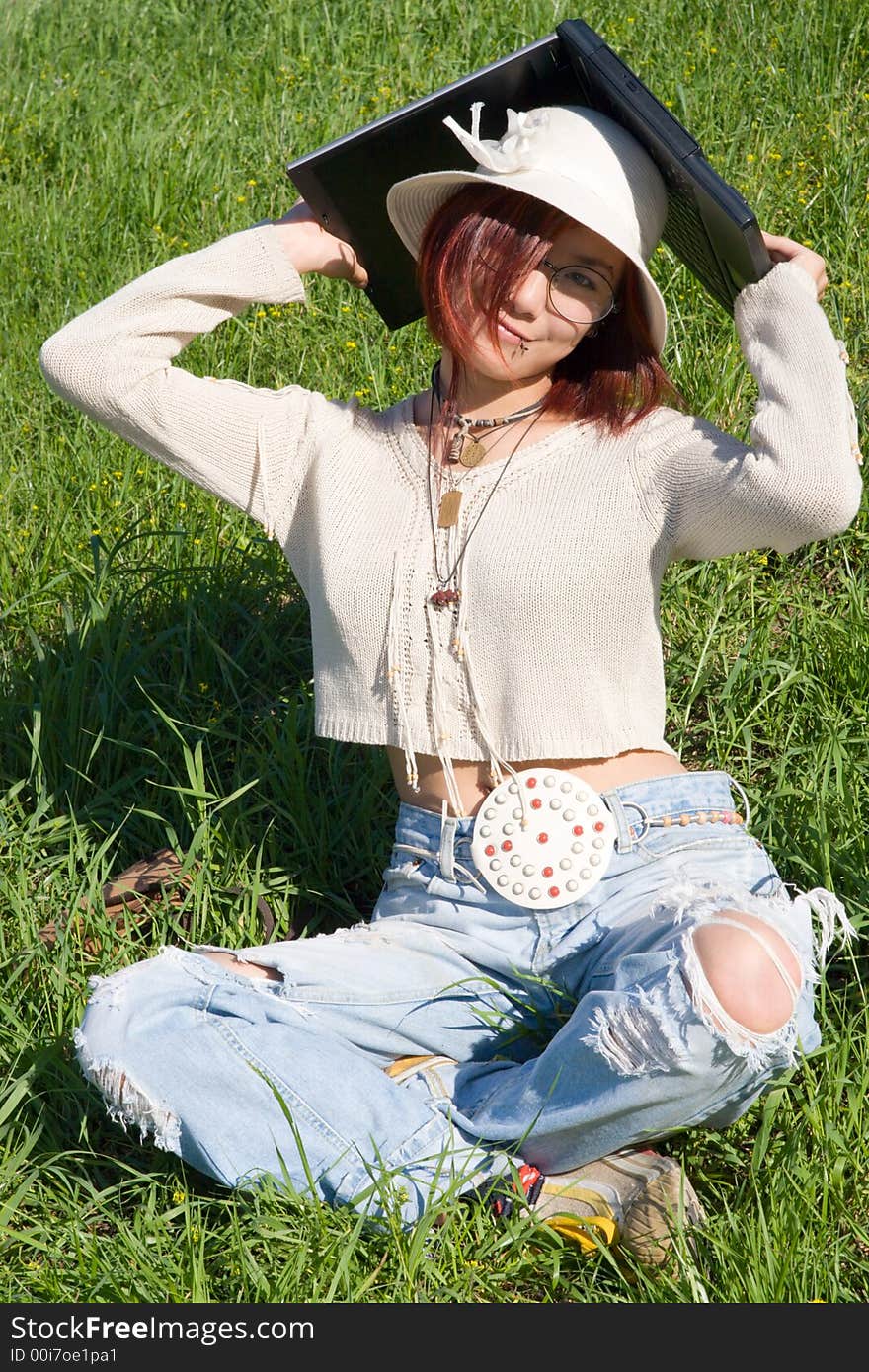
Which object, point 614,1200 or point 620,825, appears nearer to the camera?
point 614,1200

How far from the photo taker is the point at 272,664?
383 cm

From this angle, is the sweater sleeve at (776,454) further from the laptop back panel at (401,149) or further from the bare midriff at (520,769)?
the laptop back panel at (401,149)

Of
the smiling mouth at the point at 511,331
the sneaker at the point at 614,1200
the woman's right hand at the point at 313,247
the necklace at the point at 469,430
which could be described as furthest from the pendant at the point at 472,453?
the sneaker at the point at 614,1200

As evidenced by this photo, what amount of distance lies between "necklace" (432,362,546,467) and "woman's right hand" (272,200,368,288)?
42 centimetres

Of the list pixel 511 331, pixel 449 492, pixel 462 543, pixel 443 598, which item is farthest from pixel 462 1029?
pixel 511 331

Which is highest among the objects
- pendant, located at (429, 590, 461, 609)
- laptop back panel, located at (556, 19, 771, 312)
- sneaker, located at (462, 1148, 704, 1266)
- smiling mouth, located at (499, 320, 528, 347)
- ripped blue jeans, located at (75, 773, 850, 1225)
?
laptop back panel, located at (556, 19, 771, 312)

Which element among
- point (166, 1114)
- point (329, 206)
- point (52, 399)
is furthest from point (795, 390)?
point (52, 399)

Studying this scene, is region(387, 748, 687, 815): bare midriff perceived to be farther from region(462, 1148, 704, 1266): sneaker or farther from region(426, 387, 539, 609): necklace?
region(462, 1148, 704, 1266): sneaker

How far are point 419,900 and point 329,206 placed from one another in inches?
52.4

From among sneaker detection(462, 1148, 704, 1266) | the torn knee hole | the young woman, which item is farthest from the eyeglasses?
sneaker detection(462, 1148, 704, 1266)

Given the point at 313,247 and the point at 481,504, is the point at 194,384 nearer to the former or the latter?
the point at 313,247

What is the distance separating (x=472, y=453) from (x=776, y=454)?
0.61m

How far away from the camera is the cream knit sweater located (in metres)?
2.50

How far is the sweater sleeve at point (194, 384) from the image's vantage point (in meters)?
2.81
